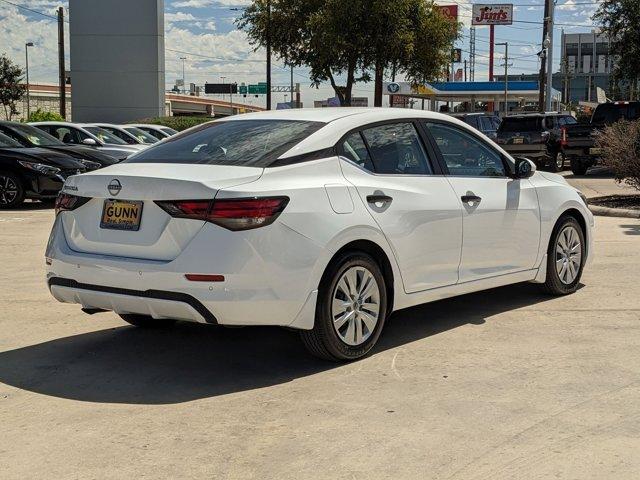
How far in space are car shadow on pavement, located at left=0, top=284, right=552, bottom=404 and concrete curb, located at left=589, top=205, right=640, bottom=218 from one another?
784cm

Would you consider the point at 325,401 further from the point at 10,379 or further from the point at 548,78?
the point at 548,78

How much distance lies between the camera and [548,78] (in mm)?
38594

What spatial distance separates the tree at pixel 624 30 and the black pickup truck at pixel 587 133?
582 centimetres

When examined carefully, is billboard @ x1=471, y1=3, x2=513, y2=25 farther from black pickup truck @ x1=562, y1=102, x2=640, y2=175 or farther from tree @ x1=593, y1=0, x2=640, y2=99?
black pickup truck @ x1=562, y1=102, x2=640, y2=175

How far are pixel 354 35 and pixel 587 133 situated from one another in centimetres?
1451

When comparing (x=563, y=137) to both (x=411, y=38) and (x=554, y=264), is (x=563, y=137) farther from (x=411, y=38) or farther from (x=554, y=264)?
(x=554, y=264)

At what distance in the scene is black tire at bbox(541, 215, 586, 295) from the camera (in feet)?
24.9

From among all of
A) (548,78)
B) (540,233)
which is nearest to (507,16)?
(548,78)

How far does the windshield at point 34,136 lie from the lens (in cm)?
1764

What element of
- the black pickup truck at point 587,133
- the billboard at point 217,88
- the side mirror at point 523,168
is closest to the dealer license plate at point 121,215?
the side mirror at point 523,168

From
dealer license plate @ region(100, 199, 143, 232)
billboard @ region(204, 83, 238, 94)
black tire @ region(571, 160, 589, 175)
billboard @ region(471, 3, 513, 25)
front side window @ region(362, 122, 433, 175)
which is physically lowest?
black tire @ region(571, 160, 589, 175)

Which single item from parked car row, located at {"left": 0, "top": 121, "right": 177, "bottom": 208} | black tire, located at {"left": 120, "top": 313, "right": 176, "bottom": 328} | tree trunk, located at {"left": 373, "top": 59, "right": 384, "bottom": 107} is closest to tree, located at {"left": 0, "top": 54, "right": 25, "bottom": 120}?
tree trunk, located at {"left": 373, "top": 59, "right": 384, "bottom": 107}

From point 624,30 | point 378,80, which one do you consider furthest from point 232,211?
point 378,80

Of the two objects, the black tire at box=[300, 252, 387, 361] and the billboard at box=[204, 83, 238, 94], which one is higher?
the billboard at box=[204, 83, 238, 94]
